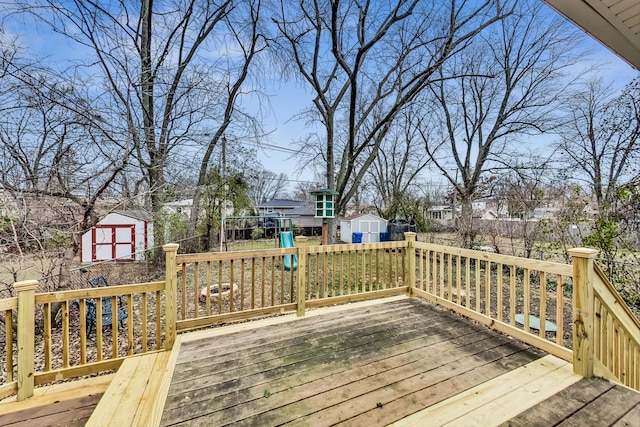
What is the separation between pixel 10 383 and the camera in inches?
80.2

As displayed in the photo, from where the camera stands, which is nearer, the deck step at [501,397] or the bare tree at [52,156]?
the deck step at [501,397]

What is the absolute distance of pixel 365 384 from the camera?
2.00 meters

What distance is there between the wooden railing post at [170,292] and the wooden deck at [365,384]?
12cm

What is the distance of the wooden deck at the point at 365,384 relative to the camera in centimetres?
169

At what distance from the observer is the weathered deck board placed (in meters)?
1.74

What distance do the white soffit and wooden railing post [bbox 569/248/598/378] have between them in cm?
147

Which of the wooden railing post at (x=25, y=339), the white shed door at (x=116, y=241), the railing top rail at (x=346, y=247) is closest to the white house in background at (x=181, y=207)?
the white shed door at (x=116, y=241)

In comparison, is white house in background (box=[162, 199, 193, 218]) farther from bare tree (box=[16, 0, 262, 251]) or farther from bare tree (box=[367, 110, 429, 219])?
bare tree (box=[367, 110, 429, 219])

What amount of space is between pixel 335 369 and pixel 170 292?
1.76 meters

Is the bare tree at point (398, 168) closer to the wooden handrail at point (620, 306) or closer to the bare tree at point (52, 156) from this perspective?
the wooden handrail at point (620, 306)


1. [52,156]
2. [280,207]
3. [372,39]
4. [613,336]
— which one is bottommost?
[613,336]

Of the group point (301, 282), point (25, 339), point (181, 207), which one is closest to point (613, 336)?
point (301, 282)

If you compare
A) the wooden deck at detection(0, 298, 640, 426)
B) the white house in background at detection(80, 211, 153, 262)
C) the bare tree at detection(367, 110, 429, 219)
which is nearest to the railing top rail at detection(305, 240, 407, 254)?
the wooden deck at detection(0, 298, 640, 426)

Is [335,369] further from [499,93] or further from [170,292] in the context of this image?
[499,93]
